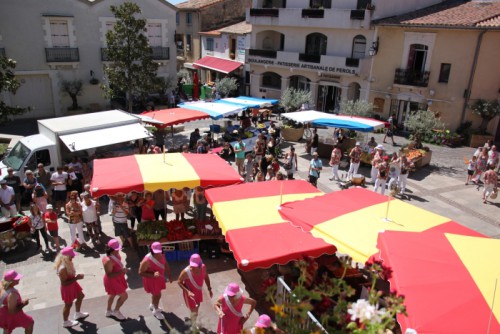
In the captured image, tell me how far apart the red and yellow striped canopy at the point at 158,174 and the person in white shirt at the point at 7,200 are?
2.36m

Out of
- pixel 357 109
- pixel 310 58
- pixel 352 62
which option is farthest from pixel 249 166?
pixel 310 58

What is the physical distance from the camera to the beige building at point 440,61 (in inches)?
845

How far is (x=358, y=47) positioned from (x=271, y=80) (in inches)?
352

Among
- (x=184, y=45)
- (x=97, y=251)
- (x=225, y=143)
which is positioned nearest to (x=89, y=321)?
(x=97, y=251)

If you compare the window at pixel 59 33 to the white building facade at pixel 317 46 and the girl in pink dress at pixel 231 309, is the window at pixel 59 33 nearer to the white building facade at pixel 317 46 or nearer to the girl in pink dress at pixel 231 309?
the white building facade at pixel 317 46

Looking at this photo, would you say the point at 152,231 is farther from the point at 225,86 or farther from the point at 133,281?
the point at 225,86

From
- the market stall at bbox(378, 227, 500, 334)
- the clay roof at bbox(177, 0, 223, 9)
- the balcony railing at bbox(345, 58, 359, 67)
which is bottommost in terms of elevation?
the market stall at bbox(378, 227, 500, 334)

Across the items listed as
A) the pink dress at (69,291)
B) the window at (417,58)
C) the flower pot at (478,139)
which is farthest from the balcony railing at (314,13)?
the pink dress at (69,291)

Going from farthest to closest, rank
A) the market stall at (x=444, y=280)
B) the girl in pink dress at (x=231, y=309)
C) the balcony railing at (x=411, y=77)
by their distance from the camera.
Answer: the balcony railing at (x=411, y=77) → the girl in pink dress at (x=231, y=309) → the market stall at (x=444, y=280)

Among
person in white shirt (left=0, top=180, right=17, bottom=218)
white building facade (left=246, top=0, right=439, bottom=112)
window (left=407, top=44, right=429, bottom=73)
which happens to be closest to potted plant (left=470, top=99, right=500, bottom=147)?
window (left=407, top=44, right=429, bottom=73)

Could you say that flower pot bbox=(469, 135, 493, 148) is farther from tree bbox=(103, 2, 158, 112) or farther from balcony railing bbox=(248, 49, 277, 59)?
tree bbox=(103, 2, 158, 112)

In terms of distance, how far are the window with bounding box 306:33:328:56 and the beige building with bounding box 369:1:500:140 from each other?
4.80 meters

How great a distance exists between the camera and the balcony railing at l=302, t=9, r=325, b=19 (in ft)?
89.3

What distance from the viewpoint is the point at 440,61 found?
22.7 meters
